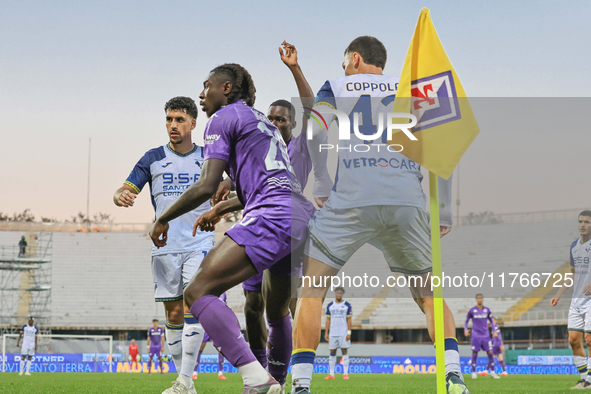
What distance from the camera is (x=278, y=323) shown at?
492cm

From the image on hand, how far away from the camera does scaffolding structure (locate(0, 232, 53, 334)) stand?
38219 mm

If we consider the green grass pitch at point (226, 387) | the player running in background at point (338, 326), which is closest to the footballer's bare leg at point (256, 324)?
the green grass pitch at point (226, 387)

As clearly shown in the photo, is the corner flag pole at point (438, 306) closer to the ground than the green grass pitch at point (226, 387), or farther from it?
farther from it

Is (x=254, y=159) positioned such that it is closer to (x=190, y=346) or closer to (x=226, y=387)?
(x=190, y=346)

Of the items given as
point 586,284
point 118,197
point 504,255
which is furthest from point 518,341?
point 118,197

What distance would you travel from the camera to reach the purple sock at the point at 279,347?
496cm

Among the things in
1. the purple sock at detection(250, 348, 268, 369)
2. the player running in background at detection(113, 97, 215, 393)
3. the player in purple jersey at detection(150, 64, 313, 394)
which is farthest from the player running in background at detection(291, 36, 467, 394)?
the player running in background at detection(113, 97, 215, 393)

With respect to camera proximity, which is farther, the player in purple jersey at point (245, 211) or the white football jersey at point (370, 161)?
the white football jersey at point (370, 161)

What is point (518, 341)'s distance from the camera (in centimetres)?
3184

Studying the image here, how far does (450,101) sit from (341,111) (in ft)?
2.82

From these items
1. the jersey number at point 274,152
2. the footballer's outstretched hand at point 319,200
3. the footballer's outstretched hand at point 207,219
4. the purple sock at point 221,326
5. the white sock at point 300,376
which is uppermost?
the jersey number at point 274,152

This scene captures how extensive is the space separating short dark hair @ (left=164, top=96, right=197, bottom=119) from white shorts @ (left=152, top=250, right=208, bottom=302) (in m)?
1.69

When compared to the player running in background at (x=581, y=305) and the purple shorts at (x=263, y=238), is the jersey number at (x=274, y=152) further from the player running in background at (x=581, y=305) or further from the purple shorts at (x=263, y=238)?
the player running in background at (x=581, y=305)

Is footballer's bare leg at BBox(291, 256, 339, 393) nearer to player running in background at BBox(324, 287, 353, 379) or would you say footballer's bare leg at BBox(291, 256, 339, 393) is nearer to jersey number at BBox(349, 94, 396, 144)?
jersey number at BBox(349, 94, 396, 144)
